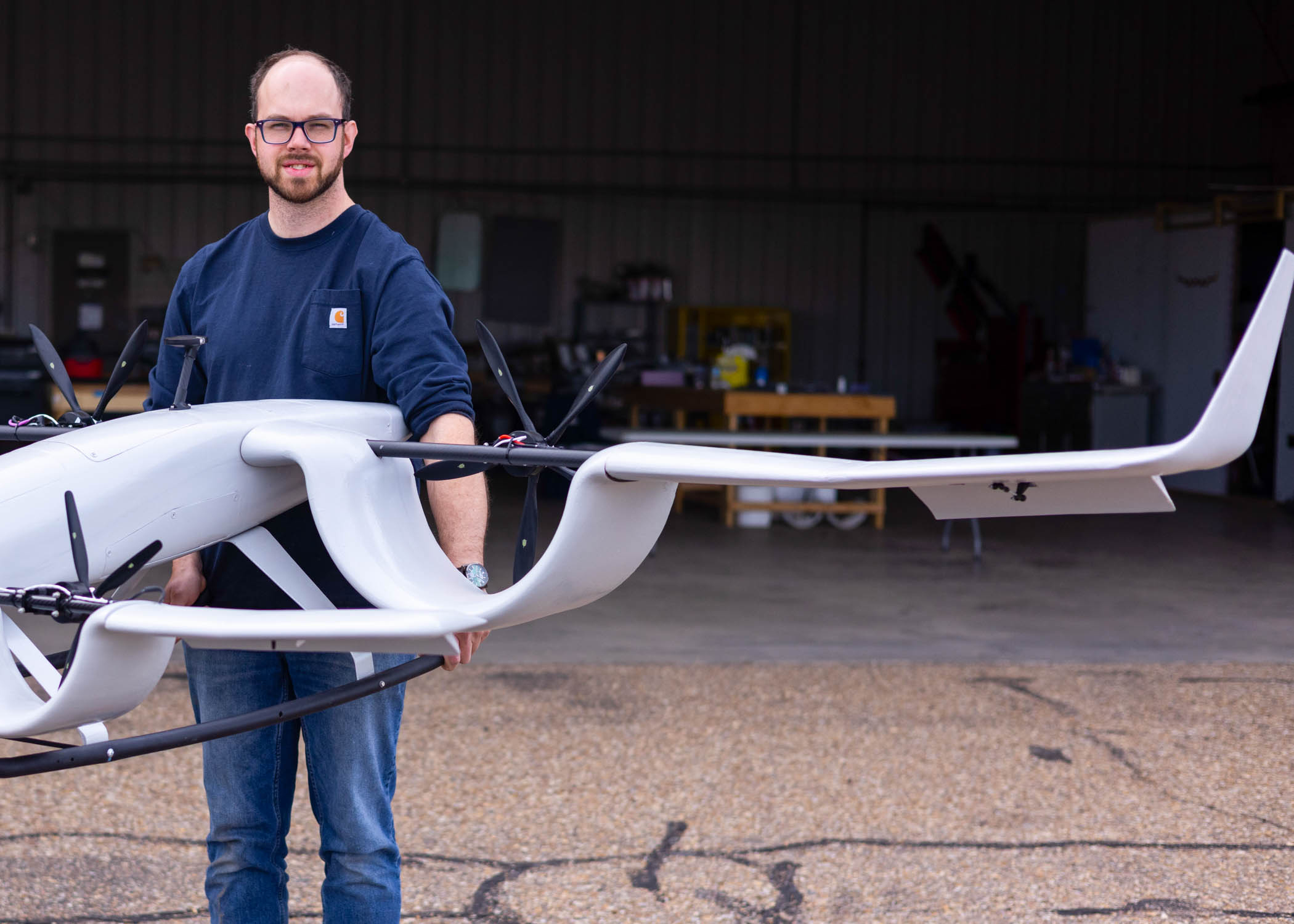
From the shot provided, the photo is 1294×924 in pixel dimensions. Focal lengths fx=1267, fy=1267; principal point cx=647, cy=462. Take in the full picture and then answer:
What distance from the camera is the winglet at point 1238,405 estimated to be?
117 centimetres

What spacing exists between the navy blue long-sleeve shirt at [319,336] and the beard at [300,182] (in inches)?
3.4

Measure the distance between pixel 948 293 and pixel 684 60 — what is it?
3878 mm

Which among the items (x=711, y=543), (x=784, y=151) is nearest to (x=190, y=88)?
(x=784, y=151)

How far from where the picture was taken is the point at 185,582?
190cm

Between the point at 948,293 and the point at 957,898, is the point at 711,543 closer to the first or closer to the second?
the point at 957,898

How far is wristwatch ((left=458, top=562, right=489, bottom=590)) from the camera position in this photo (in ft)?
5.70

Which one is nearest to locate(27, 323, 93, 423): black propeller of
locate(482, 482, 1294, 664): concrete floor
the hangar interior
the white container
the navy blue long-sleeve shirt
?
the navy blue long-sleeve shirt

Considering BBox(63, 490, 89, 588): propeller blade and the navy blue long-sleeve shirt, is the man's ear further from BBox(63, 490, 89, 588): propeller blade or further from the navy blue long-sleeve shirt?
BBox(63, 490, 89, 588): propeller blade

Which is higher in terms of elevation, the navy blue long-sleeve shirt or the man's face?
the man's face

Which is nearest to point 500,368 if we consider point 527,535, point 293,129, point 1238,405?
point 527,535

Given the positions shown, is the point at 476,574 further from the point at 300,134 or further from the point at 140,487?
the point at 300,134

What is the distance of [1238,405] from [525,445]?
2.69 ft

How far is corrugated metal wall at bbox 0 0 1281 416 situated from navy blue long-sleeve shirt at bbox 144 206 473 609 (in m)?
11.4

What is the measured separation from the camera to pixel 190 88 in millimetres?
12898
